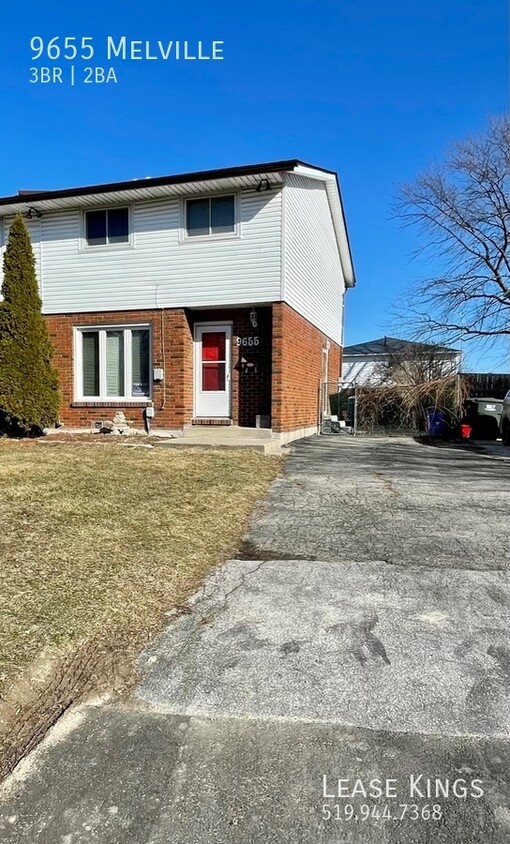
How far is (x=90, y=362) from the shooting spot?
12352 millimetres

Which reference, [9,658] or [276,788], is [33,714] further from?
[276,788]

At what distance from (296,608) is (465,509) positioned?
131 inches

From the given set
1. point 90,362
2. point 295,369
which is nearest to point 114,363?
point 90,362

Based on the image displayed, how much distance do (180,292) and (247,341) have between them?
184 centimetres

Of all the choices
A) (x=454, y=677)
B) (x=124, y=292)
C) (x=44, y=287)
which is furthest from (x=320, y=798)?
(x=44, y=287)

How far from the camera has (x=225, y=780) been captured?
1759 millimetres

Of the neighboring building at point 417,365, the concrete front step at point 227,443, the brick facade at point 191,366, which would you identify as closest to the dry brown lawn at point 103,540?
the concrete front step at point 227,443

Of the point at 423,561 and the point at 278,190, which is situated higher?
the point at 278,190

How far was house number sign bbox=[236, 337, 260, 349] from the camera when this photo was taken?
11.5 m

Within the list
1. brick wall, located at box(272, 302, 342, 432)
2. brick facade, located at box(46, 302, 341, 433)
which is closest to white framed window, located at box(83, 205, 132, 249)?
brick facade, located at box(46, 302, 341, 433)

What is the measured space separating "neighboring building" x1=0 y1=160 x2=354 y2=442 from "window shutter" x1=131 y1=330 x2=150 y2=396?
0.03m

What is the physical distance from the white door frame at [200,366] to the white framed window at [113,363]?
1.05 metres

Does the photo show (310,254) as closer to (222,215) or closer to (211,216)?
(222,215)

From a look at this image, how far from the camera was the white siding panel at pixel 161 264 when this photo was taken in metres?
10.8
